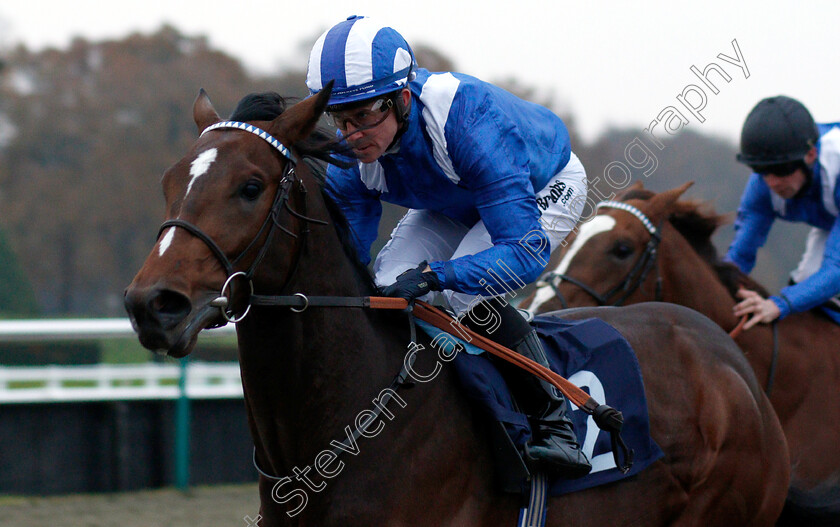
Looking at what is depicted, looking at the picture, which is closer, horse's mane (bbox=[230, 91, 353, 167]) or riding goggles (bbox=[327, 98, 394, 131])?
horse's mane (bbox=[230, 91, 353, 167])

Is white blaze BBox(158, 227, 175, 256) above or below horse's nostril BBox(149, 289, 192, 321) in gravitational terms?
above

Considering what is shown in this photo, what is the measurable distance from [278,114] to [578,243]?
2.39 metres

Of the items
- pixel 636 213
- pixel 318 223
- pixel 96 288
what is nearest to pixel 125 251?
pixel 96 288

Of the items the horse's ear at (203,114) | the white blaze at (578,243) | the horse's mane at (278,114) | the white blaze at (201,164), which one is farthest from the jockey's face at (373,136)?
the white blaze at (578,243)

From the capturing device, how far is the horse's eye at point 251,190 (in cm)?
229

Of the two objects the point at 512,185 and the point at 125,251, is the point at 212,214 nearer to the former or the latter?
the point at 512,185

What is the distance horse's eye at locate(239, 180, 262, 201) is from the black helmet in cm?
303

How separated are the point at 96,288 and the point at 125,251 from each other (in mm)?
1263

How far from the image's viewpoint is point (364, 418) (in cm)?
255

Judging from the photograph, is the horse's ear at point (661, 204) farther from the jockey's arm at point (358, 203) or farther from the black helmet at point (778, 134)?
the jockey's arm at point (358, 203)

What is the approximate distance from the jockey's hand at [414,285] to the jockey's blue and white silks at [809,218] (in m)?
2.45

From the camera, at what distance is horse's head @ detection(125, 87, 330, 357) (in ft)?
6.82

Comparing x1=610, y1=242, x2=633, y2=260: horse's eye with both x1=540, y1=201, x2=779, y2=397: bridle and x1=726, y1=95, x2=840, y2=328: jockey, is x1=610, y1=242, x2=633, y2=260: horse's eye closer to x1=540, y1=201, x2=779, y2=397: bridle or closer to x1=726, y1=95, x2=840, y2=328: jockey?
x1=540, y1=201, x2=779, y2=397: bridle

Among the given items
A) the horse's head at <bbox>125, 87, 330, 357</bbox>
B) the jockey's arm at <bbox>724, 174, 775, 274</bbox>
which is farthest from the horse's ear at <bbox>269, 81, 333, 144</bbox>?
the jockey's arm at <bbox>724, 174, 775, 274</bbox>
